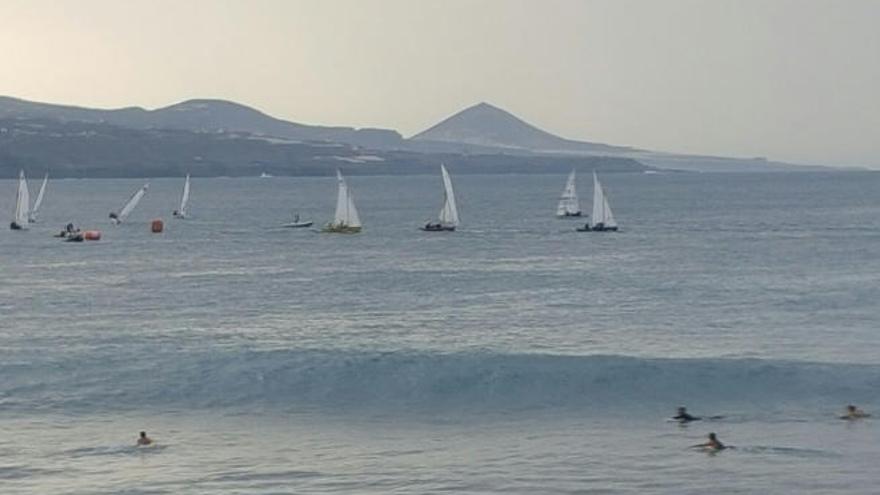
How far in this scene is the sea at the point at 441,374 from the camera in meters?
36.9

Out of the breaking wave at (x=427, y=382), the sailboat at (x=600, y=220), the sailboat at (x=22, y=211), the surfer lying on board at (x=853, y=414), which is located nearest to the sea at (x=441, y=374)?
the breaking wave at (x=427, y=382)

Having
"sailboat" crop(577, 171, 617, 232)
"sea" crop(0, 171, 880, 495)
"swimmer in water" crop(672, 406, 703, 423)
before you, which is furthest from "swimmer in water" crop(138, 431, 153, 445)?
"sailboat" crop(577, 171, 617, 232)

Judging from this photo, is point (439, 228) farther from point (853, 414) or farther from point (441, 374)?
point (853, 414)

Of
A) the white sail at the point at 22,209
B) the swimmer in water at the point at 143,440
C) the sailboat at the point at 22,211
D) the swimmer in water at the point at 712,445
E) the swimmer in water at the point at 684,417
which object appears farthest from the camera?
the white sail at the point at 22,209

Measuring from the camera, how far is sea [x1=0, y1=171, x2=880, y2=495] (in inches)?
1452

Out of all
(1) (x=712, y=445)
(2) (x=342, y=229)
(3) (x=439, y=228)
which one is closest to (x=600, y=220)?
(3) (x=439, y=228)

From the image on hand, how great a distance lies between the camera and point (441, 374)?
52.1 metres

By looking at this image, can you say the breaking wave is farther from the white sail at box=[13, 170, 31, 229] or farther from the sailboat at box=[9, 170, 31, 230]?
the white sail at box=[13, 170, 31, 229]

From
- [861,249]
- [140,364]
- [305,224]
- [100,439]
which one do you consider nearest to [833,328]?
[140,364]

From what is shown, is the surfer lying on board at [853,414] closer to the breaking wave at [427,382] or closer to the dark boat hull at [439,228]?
the breaking wave at [427,382]

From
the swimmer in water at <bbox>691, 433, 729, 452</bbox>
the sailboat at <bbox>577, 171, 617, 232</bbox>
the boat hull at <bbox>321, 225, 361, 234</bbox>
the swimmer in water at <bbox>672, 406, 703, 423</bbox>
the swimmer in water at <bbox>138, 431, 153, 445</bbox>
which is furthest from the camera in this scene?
the sailboat at <bbox>577, 171, 617, 232</bbox>

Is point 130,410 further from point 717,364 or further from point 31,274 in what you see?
point 31,274

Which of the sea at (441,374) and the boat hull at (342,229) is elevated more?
the sea at (441,374)

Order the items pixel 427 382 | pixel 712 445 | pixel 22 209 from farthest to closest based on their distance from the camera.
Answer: pixel 22 209 → pixel 427 382 → pixel 712 445
